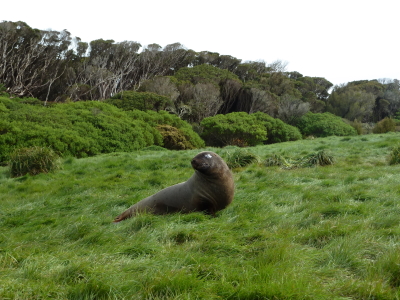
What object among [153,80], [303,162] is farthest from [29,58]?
[303,162]

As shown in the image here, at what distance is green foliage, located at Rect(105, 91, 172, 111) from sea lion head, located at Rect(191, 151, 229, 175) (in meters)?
24.3

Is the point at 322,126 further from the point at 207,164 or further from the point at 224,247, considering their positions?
the point at 224,247

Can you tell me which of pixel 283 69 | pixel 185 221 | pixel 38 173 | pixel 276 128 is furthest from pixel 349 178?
pixel 283 69

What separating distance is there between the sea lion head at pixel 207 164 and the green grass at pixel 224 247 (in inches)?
24.5

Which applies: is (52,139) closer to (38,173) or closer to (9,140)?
(9,140)

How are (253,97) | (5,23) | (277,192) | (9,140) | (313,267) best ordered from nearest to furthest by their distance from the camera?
(313,267) < (277,192) < (9,140) < (5,23) < (253,97)

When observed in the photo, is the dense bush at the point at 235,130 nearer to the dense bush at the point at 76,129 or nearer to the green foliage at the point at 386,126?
the dense bush at the point at 76,129

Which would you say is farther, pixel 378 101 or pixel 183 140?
pixel 378 101

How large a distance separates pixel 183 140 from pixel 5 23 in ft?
76.6

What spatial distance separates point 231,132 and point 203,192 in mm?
26013

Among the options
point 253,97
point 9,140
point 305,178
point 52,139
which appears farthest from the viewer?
point 253,97

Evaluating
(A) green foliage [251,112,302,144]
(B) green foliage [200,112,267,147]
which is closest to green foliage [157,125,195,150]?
(B) green foliage [200,112,267,147]

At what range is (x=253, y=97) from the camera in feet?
132

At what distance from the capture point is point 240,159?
1003 cm
